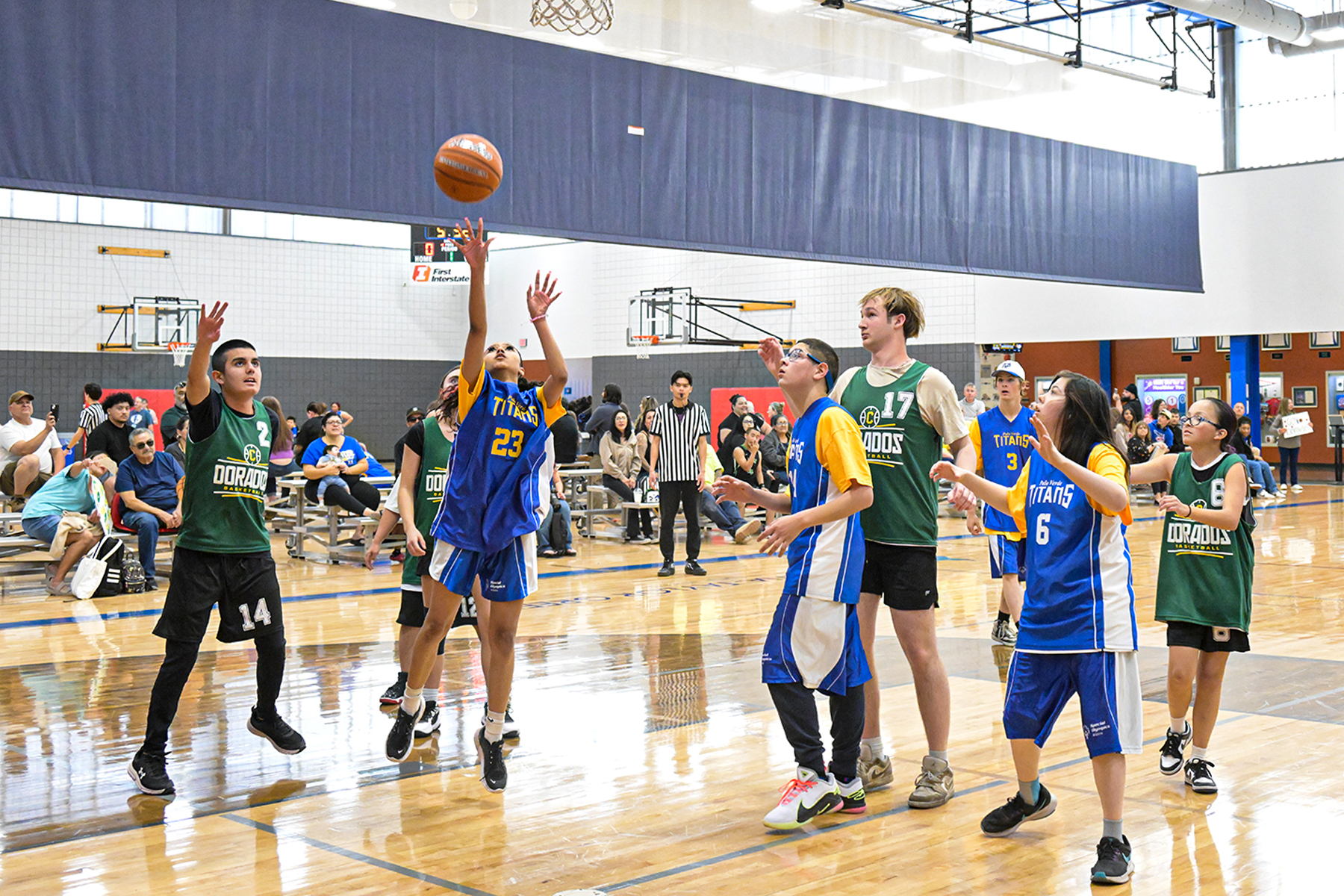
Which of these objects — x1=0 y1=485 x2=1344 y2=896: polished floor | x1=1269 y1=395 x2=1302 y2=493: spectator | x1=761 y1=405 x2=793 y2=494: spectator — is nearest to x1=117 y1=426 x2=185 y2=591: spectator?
x1=0 y1=485 x2=1344 y2=896: polished floor

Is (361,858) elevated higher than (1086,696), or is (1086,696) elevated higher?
(1086,696)

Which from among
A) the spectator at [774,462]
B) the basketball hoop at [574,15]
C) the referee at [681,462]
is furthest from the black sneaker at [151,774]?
the spectator at [774,462]

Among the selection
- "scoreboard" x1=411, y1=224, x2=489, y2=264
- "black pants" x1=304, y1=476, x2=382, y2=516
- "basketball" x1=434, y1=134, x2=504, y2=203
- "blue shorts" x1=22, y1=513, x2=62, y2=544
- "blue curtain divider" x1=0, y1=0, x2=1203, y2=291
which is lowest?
"blue shorts" x1=22, y1=513, x2=62, y2=544

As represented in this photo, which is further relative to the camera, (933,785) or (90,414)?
(90,414)

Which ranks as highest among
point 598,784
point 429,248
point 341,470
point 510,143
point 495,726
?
point 429,248

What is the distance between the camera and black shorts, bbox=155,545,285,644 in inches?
163

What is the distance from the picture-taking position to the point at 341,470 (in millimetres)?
10891

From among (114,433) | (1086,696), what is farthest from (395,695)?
(114,433)

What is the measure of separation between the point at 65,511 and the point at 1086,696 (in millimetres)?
8151

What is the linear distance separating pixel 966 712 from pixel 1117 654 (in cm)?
194

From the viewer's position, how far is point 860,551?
3750mm

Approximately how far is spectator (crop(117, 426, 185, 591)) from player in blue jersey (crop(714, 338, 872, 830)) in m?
6.71

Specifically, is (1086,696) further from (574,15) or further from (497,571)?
(574,15)

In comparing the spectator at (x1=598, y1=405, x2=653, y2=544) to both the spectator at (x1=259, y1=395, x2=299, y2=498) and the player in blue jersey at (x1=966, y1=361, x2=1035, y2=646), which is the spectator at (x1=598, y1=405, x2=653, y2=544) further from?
the player in blue jersey at (x1=966, y1=361, x2=1035, y2=646)
